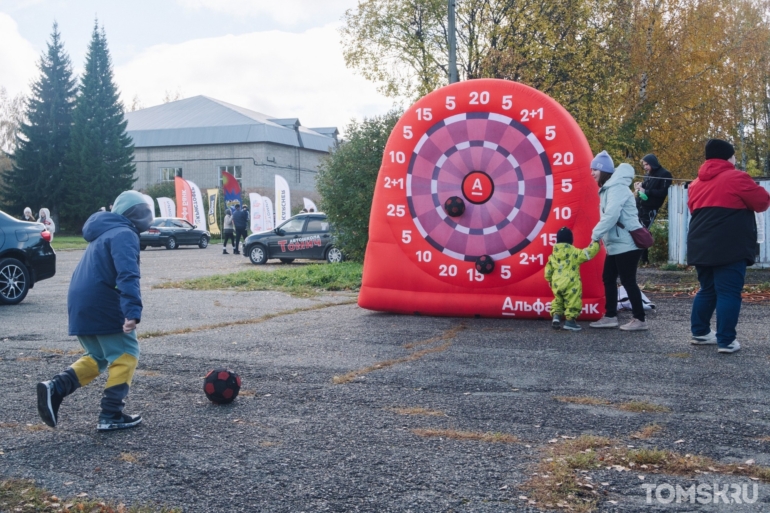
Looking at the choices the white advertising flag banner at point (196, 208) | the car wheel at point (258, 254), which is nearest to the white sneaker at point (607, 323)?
the car wheel at point (258, 254)

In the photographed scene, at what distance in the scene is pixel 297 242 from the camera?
2227 cm

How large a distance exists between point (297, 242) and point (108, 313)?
1733 cm

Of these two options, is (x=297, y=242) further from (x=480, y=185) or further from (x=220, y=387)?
(x=220, y=387)

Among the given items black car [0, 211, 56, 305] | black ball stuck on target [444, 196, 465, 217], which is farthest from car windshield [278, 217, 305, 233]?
black ball stuck on target [444, 196, 465, 217]

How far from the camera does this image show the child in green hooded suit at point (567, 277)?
8789mm

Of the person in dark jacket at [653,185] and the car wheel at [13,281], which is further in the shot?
the car wheel at [13,281]

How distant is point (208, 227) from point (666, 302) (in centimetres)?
4094

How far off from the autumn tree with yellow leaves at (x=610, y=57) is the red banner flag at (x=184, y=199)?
56.2 feet

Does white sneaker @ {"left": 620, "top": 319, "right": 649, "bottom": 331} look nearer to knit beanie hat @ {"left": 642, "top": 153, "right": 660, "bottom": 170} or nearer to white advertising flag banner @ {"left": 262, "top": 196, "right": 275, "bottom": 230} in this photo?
knit beanie hat @ {"left": 642, "top": 153, "right": 660, "bottom": 170}

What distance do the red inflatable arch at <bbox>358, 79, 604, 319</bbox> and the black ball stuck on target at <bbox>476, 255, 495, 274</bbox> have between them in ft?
0.05

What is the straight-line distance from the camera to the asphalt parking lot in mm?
3785

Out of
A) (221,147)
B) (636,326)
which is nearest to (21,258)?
(636,326)

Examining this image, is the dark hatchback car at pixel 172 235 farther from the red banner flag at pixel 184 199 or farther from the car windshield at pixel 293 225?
the car windshield at pixel 293 225

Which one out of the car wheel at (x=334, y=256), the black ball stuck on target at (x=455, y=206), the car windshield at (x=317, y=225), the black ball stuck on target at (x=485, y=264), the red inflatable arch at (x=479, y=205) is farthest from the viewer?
the car windshield at (x=317, y=225)
